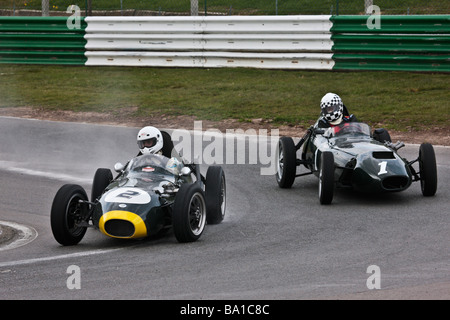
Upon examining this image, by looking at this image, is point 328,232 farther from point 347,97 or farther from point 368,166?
point 347,97

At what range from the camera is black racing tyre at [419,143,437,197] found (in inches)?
442

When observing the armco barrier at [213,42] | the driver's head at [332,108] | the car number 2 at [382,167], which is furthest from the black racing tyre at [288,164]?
the armco barrier at [213,42]

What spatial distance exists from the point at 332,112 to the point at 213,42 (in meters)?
9.13

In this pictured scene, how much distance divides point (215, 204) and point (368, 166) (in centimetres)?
211

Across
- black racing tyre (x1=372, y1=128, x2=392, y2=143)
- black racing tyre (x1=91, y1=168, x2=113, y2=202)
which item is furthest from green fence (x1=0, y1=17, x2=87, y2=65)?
black racing tyre (x1=91, y1=168, x2=113, y2=202)

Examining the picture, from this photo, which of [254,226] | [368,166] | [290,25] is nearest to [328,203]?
[368,166]

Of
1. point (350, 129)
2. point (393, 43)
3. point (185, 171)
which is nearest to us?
point (185, 171)

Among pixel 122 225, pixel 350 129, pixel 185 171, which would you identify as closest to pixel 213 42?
pixel 350 129

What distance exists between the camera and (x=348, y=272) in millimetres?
7801

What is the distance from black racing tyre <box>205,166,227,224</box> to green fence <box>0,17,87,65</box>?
42.1ft

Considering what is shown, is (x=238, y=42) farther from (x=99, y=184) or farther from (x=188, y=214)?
(x=188, y=214)

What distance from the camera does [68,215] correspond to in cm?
922

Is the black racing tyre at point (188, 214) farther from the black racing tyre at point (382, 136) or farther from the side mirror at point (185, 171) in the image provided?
the black racing tyre at point (382, 136)

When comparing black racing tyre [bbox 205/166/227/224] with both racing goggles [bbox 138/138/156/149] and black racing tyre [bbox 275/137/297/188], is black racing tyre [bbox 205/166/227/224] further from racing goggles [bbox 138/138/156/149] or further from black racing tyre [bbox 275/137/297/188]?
black racing tyre [bbox 275/137/297/188]
